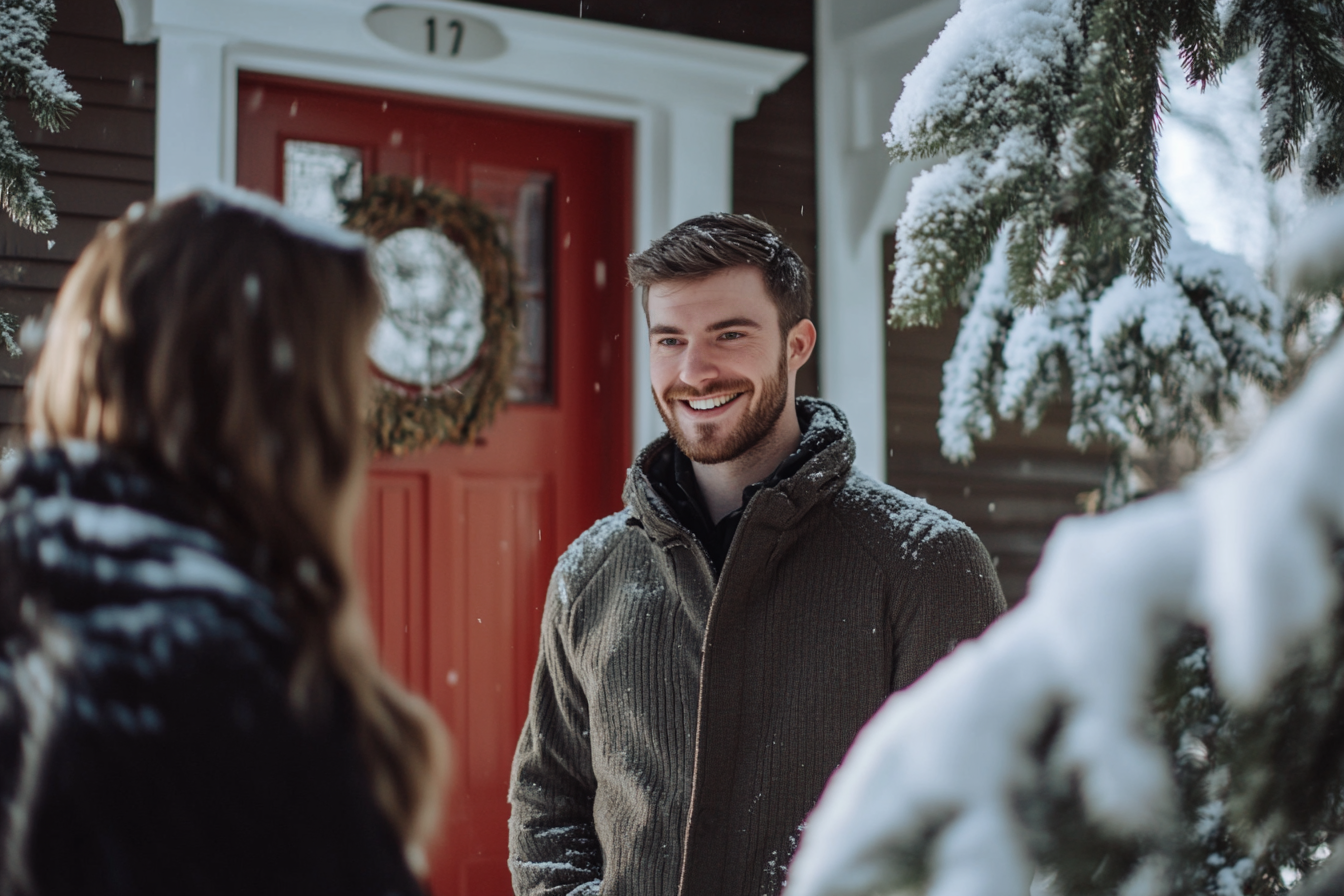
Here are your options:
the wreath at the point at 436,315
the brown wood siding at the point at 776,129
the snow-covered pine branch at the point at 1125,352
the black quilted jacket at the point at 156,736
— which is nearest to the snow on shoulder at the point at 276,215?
the black quilted jacket at the point at 156,736

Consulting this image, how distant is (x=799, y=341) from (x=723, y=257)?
250 millimetres

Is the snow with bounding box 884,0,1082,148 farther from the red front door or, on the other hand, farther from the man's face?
the red front door

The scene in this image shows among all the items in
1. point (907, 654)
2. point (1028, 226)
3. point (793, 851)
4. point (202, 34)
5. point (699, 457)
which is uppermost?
point (202, 34)

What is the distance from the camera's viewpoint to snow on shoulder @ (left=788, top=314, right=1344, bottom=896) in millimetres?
477

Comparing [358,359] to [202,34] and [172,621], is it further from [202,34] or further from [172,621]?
[202,34]

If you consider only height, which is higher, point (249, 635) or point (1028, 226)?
point (1028, 226)

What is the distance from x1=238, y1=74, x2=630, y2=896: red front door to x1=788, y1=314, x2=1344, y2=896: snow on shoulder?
3.06 meters

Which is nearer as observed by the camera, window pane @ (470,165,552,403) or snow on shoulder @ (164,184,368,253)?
snow on shoulder @ (164,184,368,253)

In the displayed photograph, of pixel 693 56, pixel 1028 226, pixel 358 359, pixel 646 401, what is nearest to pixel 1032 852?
pixel 358 359

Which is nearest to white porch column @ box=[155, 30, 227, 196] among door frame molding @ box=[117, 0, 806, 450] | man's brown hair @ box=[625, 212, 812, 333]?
door frame molding @ box=[117, 0, 806, 450]

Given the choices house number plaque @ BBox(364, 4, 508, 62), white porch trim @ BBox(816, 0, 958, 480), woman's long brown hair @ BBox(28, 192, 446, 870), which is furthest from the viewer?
white porch trim @ BBox(816, 0, 958, 480)

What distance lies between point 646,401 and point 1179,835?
3.06 metres

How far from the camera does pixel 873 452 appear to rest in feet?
Answer: 13.5

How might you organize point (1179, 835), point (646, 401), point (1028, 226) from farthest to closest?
point (646, 401)
point (1028, 226)
point (1179, 835)
